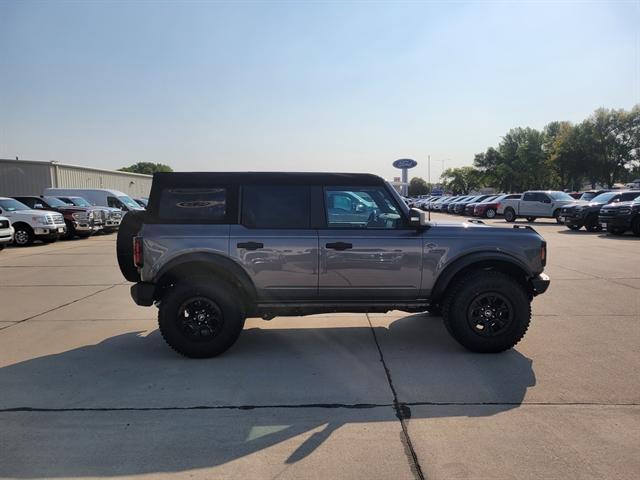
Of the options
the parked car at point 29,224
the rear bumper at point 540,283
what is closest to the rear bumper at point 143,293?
the rear bumper at point 540,283

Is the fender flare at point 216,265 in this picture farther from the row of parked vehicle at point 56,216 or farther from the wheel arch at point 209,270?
the row of parked vehicle at point 56,216

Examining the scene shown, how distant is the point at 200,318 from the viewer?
4.98m

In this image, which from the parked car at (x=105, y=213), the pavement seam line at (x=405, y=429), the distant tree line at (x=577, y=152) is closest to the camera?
the pavement seam line at (x=405, y=429)

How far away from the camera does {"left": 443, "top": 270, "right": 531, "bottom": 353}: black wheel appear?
4.98 meters

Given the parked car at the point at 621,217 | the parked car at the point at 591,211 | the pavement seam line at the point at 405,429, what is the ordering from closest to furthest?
1. the pavement seam line at the point at 405,429
2. the parked car at the point at 621,217
3. the parked car at the point at 591,211

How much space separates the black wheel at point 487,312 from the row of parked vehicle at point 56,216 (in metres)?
13.7

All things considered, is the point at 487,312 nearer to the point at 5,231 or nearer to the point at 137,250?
the point at 137,250

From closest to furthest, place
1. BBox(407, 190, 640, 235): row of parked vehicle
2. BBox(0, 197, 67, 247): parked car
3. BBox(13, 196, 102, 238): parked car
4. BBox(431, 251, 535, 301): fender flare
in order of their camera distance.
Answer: BBox(431, 251, 535, 301): fender flare, BBox(0, 197, 67, 247): parked car, BBox(407, 190, 640, 235): row of parked vehicle, BBox(13, 196, 102, 238): parked car

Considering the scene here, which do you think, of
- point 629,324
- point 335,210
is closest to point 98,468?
point 335,210

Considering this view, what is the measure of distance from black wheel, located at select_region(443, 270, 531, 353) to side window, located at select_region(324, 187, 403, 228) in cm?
100

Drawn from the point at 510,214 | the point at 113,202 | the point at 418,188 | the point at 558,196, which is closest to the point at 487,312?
the point at 113,202

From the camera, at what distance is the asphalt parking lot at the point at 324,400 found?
10.1 feet

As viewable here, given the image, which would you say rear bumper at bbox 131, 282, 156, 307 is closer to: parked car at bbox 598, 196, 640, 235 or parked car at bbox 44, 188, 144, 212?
parked car at bbox 598, 196, 640, 235

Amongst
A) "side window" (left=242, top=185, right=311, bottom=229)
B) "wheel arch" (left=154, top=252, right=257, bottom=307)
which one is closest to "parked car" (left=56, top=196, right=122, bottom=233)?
"wheel arch" (left=154, top=252, right=257, bottom=307)
